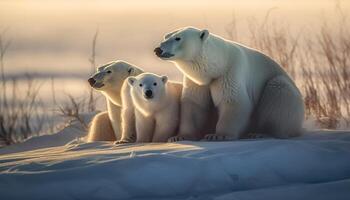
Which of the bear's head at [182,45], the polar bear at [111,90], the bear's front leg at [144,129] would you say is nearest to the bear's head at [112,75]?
the polar bear at [111,90]

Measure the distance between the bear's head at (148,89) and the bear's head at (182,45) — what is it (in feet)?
1.72

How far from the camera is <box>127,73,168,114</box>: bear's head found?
6.90m

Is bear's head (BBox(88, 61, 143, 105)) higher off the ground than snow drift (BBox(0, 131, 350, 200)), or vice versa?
bear's head (BBox(88, 61, 143, 105))

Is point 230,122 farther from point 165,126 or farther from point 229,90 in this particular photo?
point 165,126

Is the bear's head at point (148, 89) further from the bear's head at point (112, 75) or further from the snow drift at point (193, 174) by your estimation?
the snow drift at point (193, 174)

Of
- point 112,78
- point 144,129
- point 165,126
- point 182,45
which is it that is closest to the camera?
point 182,45

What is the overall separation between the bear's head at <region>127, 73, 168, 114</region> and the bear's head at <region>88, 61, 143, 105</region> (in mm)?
653

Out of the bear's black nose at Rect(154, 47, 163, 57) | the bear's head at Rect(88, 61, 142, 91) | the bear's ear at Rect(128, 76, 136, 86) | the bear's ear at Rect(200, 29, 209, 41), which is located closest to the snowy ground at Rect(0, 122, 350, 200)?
the bear's black nose at Rect(154, 47, 163, 57)

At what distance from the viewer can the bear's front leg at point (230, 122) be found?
21.7 ft

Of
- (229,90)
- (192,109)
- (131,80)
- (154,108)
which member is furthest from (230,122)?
(131,80)

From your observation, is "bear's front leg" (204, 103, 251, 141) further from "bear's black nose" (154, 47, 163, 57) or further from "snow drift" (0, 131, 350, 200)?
"snow drift" (0, 131, 350, 200)

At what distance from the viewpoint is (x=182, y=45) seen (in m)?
6.53

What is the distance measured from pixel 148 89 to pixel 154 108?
A: 0.22 m

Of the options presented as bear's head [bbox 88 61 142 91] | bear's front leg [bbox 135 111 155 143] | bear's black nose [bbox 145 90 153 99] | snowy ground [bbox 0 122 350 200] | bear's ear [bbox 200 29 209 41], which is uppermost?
bear's ear [bbox 200 29 209 41]
